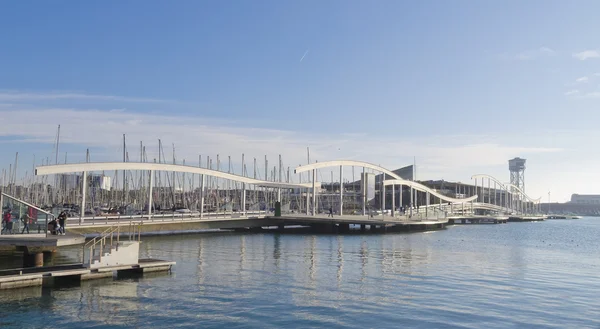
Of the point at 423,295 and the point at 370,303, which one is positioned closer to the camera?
the point at 370,303

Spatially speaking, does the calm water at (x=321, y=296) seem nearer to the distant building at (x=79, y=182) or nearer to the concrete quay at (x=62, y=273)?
the concrete quay at (x=62, y=273)

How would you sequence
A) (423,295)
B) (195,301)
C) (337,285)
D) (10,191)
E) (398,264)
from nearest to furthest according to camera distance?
(195,301)
(423,295)
(337,285)
(398,264)
(10,191)

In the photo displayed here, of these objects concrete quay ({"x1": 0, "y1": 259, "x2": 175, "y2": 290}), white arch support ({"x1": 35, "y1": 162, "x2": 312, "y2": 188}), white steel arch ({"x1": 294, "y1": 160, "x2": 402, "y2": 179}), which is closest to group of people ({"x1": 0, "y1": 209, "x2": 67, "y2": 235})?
concrete quay ({"x1": 0, "y1": 259, "x2": 175, "y2": 290})

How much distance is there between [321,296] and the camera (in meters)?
21.5

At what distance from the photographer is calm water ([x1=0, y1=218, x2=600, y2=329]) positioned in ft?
57.2

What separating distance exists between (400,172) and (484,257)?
11841 centimetres

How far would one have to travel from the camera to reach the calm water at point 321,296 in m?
17.4

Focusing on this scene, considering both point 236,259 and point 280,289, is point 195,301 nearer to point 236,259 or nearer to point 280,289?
point 280,289

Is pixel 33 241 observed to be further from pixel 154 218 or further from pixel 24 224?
pixel 154 218

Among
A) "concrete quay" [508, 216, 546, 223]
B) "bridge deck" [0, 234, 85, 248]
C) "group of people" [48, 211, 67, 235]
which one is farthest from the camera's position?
"concrete quay" [508, 216, 546, 223]

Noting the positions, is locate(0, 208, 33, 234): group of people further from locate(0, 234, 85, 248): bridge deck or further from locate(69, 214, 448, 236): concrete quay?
locate(69, 214, 448, 236): concrete quay

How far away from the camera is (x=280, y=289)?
75.1 ft

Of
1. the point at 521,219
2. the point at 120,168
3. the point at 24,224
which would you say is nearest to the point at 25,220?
the point at 24,224

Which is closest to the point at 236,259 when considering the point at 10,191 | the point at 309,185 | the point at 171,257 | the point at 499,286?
the point at 171,257
